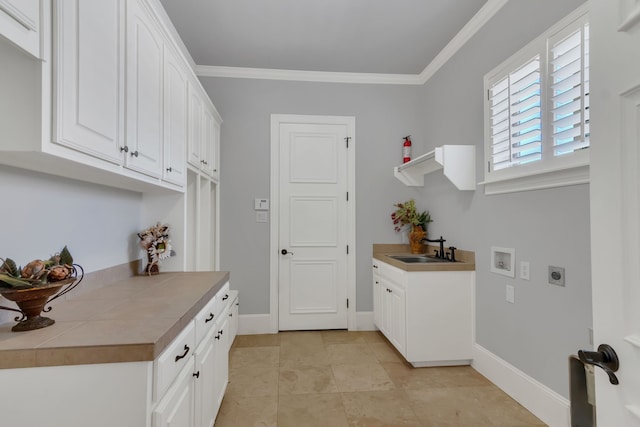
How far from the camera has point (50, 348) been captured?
0.88 meters

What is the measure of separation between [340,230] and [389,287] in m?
0.88

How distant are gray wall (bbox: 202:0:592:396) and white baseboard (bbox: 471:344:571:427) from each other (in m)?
0.06

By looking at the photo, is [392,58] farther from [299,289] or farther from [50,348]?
[50,348]

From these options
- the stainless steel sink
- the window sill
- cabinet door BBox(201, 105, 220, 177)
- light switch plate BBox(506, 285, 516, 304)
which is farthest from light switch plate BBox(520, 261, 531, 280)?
cabinet door BBox(201, 105, 220, 177)

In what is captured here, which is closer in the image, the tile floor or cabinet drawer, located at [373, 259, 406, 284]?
the tile floor

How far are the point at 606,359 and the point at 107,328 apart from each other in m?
1.49

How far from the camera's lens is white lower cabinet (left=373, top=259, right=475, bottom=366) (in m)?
2.54

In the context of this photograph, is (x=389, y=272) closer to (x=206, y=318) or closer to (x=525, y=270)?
(x=525, y=270)

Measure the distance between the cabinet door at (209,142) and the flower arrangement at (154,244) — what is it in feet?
2.71

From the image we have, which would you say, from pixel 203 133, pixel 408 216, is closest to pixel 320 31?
pixel 203 133

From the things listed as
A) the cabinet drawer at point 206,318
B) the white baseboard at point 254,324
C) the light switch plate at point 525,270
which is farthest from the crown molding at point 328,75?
the white baseboard at point 254,324

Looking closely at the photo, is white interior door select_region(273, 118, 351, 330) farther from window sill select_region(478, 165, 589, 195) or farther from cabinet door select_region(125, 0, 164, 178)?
cabinet door select_region(125, 0, 164, 178)

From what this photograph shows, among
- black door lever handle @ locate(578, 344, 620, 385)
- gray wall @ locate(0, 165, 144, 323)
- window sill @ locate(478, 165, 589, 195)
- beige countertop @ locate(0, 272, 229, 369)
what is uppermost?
window sill @ locate(478, 165, 589, 195)

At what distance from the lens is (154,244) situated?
2025 millimetres
